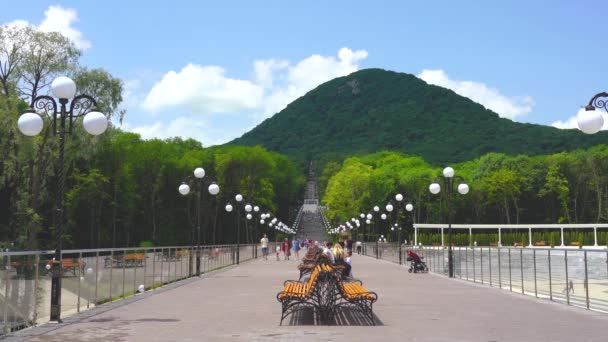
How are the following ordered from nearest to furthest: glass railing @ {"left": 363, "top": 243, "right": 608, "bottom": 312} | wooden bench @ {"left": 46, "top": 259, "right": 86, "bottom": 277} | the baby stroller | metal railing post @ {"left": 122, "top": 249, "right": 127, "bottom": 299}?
wooden bench @ {"left": 46, "top": 259, "right": 86, "bottom": 277}, glass railing @ {"left": 363, "top": 243, "right": 608, "bottom": 312}, metal railing post @ {"left": 122, "top": 249, "right": 127, "bottom": 299}, the baby stroller

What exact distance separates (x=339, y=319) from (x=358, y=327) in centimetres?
116

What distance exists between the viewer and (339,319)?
12664 mm

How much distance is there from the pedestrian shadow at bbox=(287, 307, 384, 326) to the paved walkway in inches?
11.9

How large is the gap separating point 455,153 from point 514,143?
725 inches

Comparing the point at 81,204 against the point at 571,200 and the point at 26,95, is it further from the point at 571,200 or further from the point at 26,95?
the point at 571,200

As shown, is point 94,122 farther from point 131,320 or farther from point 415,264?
point 415,264

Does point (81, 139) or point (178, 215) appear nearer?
point (81, 139)

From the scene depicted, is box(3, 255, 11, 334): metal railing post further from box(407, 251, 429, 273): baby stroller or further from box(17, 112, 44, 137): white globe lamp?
box(407, 251, 429, 273): baby stroller

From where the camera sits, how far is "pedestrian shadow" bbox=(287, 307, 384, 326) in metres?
12.0

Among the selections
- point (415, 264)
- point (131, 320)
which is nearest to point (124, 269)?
point (131, 320)

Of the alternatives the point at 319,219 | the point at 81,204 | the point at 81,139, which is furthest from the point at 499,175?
the point at 319,219

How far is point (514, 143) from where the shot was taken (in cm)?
16650

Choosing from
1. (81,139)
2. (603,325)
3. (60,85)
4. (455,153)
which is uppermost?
(455,153)

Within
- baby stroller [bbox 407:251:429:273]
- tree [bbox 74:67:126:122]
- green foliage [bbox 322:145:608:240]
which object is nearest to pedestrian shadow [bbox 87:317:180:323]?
baby stroller [bbox 407:251:429:273]
